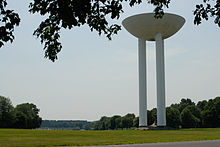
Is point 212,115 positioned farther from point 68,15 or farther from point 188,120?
point 68,15

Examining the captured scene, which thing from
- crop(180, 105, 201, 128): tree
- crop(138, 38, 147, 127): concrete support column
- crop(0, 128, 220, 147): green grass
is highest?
crop(138, 38, 147, 127): concrete support column

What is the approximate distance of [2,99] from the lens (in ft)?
191

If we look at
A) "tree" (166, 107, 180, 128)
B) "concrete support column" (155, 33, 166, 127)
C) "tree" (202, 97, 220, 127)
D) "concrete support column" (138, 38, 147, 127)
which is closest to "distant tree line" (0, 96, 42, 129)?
"concrete support column" (138, 38, 147, 127)

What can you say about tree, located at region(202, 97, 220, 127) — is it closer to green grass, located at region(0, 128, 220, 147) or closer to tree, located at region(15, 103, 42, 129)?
tree, located at region(15, 103, 42, 129)

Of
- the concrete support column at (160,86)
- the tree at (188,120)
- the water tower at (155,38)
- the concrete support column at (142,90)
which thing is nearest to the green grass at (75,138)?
the concrete support column at (160,86)

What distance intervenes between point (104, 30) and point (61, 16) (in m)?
1.48

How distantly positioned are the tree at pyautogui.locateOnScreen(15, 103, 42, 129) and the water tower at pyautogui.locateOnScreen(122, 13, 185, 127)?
94.2 feet

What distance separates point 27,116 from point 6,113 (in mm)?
12867

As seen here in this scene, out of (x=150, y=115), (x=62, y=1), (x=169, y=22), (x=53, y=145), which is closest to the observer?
(x=62, y=1)

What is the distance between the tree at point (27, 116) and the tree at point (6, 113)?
420 cm

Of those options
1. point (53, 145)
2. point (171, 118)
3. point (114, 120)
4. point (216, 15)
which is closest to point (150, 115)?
point (171, 118)

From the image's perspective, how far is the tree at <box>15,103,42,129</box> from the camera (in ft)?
213

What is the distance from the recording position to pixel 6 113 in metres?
57.0

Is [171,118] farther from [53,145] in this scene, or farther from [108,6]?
[108,6]
